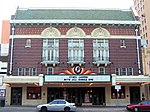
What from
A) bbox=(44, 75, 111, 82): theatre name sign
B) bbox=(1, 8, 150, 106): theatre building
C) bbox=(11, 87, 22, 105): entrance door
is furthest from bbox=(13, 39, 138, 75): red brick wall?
bbox=(44, 75, 111, 82): theatre name sign

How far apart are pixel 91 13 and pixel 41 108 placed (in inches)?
934

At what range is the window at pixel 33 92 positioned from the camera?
138 feet

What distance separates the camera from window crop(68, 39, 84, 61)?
4259cm

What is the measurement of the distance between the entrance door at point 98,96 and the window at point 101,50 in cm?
515

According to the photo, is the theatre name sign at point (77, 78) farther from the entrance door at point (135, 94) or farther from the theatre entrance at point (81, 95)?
the entrance door at point (135, 94)

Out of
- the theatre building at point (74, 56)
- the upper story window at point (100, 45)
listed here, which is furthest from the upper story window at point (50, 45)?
the upper story window at point (100, 45)

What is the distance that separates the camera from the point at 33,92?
4228 cm

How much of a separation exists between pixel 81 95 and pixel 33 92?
7932 mm

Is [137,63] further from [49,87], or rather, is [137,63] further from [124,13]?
[49,87]

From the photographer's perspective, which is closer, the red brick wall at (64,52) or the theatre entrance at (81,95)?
the red brick wall at (64,52)

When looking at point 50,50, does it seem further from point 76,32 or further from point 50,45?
point 76,32

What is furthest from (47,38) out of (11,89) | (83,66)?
(11,89)

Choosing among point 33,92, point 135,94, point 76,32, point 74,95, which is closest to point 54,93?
point 74,95

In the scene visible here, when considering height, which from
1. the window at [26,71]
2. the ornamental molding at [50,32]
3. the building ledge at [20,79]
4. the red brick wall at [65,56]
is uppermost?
the ornamental molding at [50,32]
